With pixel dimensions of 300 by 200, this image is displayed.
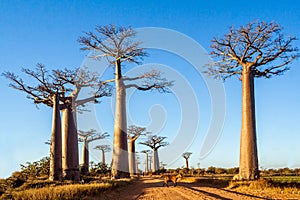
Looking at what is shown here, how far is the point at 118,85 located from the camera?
74.9 feet

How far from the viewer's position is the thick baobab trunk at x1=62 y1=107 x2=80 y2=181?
20969 mm

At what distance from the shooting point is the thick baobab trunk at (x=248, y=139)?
1589 centimetres

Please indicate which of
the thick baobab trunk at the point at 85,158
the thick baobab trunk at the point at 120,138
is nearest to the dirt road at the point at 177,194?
the thick baobab trunk at the point at 120,138

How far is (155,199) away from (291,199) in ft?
11.4

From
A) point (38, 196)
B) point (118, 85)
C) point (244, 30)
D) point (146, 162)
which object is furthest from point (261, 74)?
point (146, 162)

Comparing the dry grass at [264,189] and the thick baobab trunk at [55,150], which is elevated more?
the thick baobab trunk at [55,150]

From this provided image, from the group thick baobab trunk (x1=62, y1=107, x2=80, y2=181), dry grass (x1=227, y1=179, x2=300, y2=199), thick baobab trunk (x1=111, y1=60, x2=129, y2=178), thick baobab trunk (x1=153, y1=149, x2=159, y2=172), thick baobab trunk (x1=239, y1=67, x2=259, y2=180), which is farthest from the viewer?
thick baobab trunk (x1=153, y1=149, x2=159, y2=172)

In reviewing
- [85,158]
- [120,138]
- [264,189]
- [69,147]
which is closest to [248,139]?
[264,189]

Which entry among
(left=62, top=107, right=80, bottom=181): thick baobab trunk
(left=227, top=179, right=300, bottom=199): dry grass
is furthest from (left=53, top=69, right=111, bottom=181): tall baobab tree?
(left=227, top=179, right=300, bottom=199): dry grass

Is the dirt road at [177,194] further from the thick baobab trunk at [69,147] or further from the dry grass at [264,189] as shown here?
the thick baobab trunk at [69,147]

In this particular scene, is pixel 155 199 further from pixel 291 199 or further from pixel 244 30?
pixel 244 30

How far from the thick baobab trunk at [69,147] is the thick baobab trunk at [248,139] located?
9.53m

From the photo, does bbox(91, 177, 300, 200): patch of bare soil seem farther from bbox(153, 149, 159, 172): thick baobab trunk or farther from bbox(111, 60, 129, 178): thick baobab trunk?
bbox(153, 149, 159, 172): thick baobab trunk

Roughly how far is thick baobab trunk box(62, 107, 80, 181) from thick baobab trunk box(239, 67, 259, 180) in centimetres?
953
